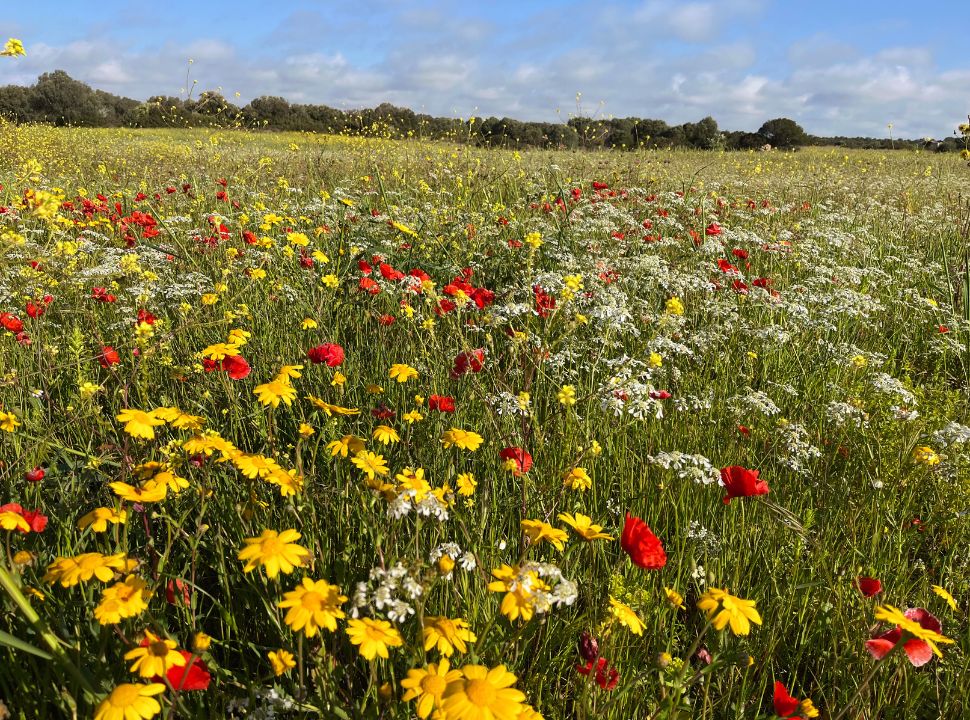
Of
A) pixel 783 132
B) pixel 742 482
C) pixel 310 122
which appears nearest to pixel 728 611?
pixel 742 482

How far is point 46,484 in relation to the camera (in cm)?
194

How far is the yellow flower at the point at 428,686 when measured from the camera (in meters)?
0.80

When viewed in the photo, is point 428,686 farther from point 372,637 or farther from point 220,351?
point 220,351

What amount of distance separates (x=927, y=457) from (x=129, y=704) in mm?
2246

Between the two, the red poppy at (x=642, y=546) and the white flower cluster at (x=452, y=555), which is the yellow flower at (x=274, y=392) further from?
the red poppy at (x=642, y=546)

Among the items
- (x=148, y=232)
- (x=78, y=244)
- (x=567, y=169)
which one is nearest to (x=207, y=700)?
(x=78, y=244)

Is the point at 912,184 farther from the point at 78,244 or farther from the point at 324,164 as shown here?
the point at 78,244

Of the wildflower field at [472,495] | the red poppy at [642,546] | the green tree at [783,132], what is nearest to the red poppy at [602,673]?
the wildflower field at [472,495]

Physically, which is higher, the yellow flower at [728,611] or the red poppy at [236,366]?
the red poppy at [236,366]

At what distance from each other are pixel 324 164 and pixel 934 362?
24.9 feet

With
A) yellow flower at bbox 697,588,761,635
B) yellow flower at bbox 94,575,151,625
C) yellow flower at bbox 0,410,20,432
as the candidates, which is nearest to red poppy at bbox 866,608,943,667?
yellow flower at bbox 697,588,761,635

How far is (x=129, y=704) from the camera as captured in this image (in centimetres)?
85

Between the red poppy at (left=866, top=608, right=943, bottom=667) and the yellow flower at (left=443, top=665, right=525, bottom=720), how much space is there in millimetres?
784

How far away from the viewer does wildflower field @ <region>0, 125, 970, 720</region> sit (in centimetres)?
114
